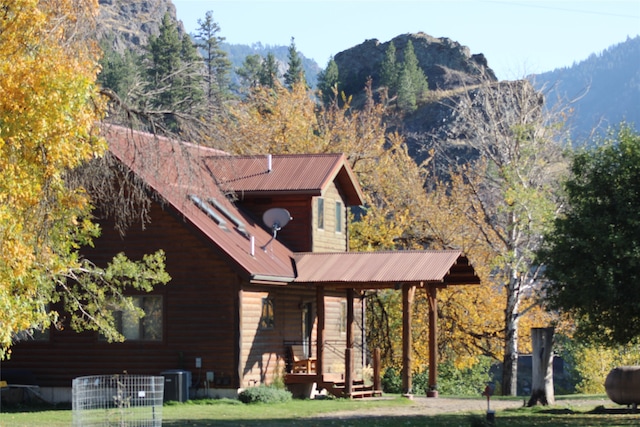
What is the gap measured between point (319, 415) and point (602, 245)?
743 centimetres

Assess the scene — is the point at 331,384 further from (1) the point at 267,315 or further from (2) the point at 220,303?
(2) the point at 220,303

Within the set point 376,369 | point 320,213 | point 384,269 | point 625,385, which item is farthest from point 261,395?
point 625,385

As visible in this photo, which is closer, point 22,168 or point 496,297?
point 22,168

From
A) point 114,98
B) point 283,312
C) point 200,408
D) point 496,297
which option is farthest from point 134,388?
point 496,297

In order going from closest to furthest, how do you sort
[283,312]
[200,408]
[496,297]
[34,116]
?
[34,116] < [200,408] < [283,312] < [496,297]

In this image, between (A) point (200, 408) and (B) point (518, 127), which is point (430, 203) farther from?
(A) point (200, 408)

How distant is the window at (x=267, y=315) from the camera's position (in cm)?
2975

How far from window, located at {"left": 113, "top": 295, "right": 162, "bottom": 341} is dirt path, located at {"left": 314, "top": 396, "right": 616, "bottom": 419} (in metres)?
6.63

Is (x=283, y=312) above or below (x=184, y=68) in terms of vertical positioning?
below

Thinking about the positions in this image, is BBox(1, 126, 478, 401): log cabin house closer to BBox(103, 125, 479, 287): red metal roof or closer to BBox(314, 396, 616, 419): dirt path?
BBox(103, 125, 479, 287): red metal roof

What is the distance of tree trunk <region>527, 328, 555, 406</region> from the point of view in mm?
26578

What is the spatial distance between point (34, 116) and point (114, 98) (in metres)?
4.33

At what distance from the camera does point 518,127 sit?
38625 millimetres

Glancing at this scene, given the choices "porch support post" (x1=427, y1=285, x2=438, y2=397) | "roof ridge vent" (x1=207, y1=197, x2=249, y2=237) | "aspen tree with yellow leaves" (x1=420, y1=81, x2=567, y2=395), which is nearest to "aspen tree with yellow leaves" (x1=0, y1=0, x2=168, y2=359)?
"roof ridge vent" (x1=207, y1=197, x2=249, y2=237)
